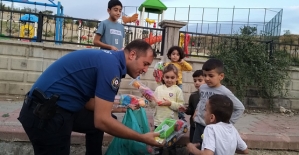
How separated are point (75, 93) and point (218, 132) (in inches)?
44.1

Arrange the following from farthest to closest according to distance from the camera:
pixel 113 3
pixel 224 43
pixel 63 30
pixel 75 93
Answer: pixel 63 30 < pixel 224 43 < pixel 113 3 < pixel 75 93

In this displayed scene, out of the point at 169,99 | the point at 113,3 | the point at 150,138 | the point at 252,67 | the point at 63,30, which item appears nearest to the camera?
the point at 150,138

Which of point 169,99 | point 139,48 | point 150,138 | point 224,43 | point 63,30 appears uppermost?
point 63,30

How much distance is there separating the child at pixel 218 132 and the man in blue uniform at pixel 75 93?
432 millimetres

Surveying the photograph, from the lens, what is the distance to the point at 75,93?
2436 mm

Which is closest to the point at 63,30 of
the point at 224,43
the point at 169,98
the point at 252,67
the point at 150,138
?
the point at 224,43

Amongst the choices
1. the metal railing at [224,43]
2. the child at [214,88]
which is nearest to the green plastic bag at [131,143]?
the child at [214,88]

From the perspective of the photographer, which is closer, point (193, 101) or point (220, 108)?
point (220, 108)

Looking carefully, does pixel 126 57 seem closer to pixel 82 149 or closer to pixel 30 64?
pixel 82 149

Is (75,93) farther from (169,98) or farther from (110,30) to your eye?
(110,30)

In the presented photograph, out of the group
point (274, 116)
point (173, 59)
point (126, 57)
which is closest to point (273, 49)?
point (274, 116)

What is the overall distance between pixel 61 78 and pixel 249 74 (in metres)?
6.23

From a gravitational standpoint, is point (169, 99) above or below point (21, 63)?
below

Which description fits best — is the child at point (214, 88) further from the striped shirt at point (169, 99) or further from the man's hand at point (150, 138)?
the man's hand at point (150, 138)
